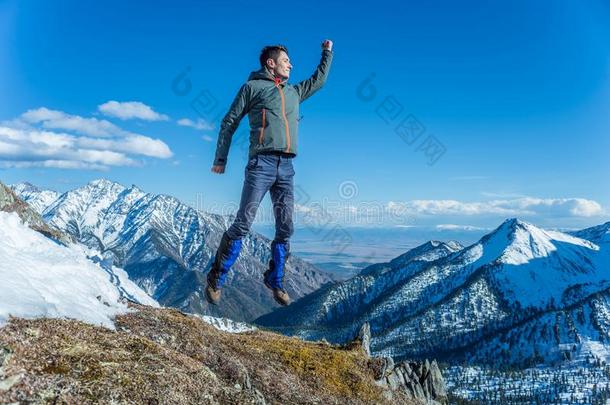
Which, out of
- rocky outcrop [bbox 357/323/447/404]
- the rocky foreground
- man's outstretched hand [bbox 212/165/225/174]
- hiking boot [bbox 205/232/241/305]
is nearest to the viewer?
the rocky foreground

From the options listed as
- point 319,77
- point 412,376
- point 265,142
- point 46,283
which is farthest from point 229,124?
point 412,376

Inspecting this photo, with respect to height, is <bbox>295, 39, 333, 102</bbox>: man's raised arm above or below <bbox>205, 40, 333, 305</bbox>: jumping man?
above

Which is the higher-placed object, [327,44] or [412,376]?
[327,44]

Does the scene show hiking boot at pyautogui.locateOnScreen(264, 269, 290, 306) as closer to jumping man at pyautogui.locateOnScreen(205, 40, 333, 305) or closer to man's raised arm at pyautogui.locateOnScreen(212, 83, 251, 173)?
jumping man at pyautogui.locateOnScreen(205, 40, 333, 305)

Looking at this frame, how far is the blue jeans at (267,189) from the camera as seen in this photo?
1130 centimetres

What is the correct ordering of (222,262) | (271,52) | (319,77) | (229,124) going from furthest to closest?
(319,77) < (222,262) < (271,52) < (229,124)

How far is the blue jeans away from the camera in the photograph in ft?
37.1

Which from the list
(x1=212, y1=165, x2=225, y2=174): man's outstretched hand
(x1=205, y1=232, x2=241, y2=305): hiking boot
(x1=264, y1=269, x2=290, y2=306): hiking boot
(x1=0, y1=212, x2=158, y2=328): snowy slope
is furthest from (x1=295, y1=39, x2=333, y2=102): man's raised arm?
(x1=0, y1=212, x2=158, y2=328): snowy slope

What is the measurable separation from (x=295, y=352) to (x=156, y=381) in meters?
10.4

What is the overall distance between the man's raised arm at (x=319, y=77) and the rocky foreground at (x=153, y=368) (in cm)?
686

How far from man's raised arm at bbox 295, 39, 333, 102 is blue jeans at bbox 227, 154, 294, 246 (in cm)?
193

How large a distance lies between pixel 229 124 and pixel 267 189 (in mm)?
1729

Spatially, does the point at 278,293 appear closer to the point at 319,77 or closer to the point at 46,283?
the point at 319,77

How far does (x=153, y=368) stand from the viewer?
8.93 m
